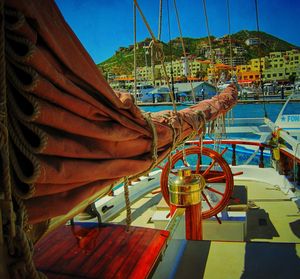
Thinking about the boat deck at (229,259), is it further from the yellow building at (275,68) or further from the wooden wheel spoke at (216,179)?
the yellow building at (275,68)

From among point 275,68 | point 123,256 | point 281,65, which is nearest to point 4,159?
point 123,256

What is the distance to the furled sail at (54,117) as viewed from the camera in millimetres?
610

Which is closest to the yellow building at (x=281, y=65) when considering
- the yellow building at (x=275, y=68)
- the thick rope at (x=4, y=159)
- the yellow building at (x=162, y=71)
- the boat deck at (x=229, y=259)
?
the yellow building at (x=275, y=68)

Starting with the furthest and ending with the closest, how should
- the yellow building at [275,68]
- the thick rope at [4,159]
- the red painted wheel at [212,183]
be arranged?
1. the yellow building at [275,68]
2. the red painted wheel at [212,183]
3. the thick rope at [4,159]

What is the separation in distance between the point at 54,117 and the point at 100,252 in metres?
1.09

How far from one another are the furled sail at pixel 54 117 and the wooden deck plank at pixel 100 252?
0.62 meters

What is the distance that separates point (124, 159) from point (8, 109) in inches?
18.4

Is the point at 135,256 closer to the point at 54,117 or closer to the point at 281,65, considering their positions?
the point at 54,117

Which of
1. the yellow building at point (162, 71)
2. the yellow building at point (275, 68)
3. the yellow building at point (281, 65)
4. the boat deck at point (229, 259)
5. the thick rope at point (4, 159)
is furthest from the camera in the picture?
the yellow building at point (281, 65)

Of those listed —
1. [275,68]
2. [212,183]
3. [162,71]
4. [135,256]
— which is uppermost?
[275,68]

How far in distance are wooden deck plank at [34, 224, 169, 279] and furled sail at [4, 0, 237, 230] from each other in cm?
62

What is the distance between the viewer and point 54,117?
0.69 m

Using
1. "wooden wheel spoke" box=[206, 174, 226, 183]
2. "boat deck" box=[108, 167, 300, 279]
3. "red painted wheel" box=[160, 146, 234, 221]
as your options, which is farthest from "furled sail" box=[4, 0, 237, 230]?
"wooden wheel spoke" box=[206, 174, 226, 183]

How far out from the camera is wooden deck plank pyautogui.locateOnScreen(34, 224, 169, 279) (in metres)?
1.42
